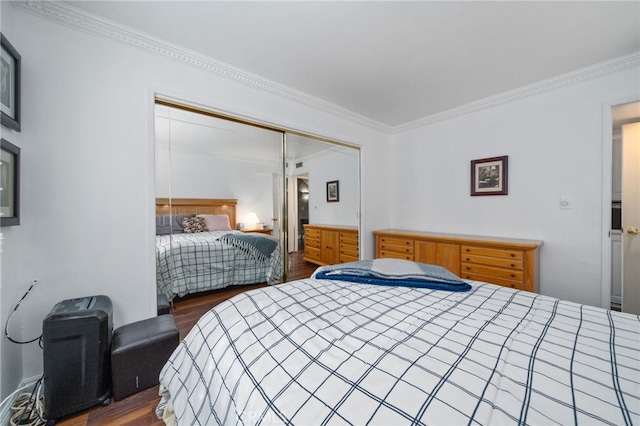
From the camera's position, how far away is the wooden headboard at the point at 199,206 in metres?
2.11

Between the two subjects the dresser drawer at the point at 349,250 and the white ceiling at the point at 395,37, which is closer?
the white ceiling at the point at 395,37

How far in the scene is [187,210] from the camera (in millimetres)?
2283

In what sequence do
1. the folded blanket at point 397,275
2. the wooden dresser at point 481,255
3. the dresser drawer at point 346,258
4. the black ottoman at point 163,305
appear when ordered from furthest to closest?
the dresser drawer at point 346,258 → the wooden dresser at point 481,255 → the black ottoman at point 163,305 → the folded blanket at point 397,275

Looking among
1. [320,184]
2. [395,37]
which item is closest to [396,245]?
[320,184]

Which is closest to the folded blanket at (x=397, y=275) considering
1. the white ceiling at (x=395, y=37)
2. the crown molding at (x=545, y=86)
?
the white ceiling at (x=395, y=37)

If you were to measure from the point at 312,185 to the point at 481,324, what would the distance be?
9.65 ft

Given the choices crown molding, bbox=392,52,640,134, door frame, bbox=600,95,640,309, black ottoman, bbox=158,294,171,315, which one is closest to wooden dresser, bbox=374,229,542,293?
door frame, bbox=600,95,640,309

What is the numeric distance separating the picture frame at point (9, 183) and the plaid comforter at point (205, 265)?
0.79 m

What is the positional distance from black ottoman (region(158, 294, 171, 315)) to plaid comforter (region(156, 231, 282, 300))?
0.04m

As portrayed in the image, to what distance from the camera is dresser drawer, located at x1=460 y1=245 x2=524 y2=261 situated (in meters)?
2.45

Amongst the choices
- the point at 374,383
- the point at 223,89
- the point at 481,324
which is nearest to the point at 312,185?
the point at 223,89

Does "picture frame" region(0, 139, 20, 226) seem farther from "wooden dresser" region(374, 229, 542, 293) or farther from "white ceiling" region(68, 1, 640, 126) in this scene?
"wooden dresser" region(374, 229, 542, 293)

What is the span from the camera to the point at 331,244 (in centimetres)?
391

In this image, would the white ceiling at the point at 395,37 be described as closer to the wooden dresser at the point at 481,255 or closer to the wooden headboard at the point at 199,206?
the wooden headboard at the point at 199,206
